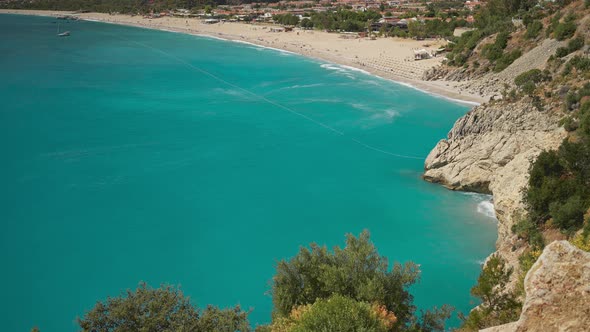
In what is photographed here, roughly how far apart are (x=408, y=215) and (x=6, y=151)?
3680 cm

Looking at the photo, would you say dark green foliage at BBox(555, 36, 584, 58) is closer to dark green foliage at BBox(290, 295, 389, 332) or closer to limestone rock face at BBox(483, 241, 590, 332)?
dark green foliage at BBox(290, 295, 389, 332)

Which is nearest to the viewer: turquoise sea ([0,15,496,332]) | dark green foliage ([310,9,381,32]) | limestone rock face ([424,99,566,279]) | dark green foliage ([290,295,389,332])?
dark green foliage ([290,295,389,332])

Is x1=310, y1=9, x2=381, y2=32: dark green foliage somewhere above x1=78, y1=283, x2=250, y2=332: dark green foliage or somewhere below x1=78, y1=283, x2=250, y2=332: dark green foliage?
above

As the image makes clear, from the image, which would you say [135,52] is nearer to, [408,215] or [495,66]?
[495,66]

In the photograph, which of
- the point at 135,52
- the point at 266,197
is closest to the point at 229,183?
the point at 266,197

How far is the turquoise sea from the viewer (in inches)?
1173

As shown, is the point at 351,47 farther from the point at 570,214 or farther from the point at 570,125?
the point at 570,214

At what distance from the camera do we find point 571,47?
5003 cm

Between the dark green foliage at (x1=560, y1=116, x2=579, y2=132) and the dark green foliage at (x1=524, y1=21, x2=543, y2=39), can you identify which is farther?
the dark green foliage at (x1=524, y1=21, x2=543, y2=39)

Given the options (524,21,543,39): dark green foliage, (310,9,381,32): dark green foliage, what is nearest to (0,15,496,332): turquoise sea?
(524,21,543,39): dark green foliage

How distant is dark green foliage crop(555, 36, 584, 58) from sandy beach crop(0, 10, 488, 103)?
936 cm

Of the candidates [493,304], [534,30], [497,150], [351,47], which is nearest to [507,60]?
[534,30]

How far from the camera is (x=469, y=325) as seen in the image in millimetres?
18125

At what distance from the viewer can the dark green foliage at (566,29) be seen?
53188 millimetres
